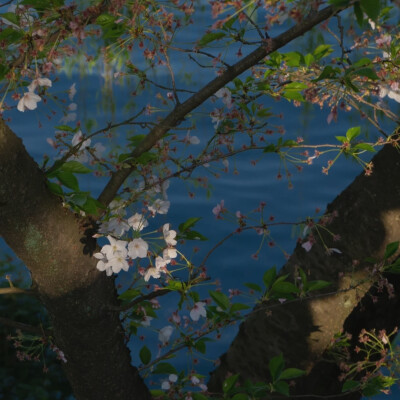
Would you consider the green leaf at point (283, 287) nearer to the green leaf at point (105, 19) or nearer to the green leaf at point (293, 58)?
the green leaf at point (293, 58)

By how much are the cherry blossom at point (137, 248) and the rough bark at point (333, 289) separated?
80 cm

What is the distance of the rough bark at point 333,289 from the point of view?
264 cm

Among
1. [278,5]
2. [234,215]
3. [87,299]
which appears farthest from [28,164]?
[278,5]

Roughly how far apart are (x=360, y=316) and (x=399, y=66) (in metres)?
1.15

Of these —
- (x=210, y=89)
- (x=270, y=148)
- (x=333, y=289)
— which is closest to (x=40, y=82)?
(x=210, y=89)

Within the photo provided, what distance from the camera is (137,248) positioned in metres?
2.05

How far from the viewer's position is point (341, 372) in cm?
285

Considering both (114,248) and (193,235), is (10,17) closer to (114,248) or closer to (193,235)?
(114,248)

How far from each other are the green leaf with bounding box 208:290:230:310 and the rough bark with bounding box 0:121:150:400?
0.37 metres

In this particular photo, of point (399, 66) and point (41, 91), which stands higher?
point (41, 91)

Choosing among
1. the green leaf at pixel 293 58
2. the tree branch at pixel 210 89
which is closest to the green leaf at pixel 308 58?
the green leaf at pixel 293 58

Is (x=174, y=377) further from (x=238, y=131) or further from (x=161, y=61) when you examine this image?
(x=161, y=61)

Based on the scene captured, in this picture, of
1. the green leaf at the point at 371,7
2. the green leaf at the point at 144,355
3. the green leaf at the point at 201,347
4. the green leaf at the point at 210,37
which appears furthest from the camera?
the green leaf at the point at 144,355

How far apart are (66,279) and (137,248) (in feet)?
0.88
